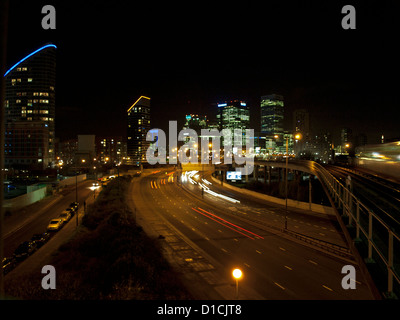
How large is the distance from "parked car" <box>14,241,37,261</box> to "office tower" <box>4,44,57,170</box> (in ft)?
270

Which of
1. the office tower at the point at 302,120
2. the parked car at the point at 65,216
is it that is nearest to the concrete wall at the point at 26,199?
the parked car at the point at 65,216

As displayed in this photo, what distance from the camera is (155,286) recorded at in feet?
37.7

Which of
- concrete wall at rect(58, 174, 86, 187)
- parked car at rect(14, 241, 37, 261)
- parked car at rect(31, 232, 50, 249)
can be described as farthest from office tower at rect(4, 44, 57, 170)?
parked car at rect(14, 241, 37, 261)

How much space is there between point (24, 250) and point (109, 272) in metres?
10.6

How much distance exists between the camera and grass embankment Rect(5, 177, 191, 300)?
32.3 feet

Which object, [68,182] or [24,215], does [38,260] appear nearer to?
[24,215]

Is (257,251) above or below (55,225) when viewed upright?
above

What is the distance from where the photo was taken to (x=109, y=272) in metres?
12.0

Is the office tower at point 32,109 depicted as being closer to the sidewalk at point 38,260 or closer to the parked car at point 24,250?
the sidewalk at point 38,260

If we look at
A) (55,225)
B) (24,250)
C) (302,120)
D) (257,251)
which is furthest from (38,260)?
(302,120)

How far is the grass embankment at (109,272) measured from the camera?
9852 millimetres

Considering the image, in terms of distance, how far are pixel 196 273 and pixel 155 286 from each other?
12.7 ft
